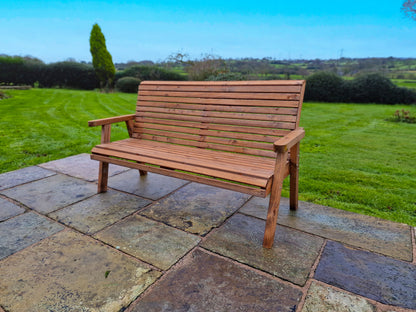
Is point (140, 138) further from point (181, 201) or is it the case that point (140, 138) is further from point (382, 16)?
point (382, 16)

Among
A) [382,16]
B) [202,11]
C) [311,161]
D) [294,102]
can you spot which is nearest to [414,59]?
[382,16]

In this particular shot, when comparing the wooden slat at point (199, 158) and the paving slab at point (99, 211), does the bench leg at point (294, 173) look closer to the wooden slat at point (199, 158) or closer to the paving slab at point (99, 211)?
the wooden slat at point (199, 158)

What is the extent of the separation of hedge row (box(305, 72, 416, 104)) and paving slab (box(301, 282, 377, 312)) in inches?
570

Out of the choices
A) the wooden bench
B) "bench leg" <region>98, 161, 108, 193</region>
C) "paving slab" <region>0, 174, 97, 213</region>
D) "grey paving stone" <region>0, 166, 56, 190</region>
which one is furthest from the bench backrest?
"grey paving stone" <region>0, 166, 56, 190</region>

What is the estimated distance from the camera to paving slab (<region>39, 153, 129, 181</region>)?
3431mm

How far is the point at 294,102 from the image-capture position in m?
2.29

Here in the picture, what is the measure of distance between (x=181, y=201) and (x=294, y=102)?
4.70 ft

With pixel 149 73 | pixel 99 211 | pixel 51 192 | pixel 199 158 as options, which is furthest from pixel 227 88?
pixel 149 73

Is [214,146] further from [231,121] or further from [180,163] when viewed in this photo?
[180,163]

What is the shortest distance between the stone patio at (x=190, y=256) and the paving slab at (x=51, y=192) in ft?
0.06

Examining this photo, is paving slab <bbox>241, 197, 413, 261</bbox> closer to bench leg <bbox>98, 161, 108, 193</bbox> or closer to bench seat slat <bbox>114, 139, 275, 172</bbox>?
bench seat slat <bbox>114, 139, 275, 172</bbox>

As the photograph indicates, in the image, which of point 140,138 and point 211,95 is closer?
point 211,95

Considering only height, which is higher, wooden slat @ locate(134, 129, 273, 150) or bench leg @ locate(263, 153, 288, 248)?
wooden slat @ locate(134, 129, 273, 150)

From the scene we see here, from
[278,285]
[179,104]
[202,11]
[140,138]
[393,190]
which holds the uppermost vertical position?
[202,11]
